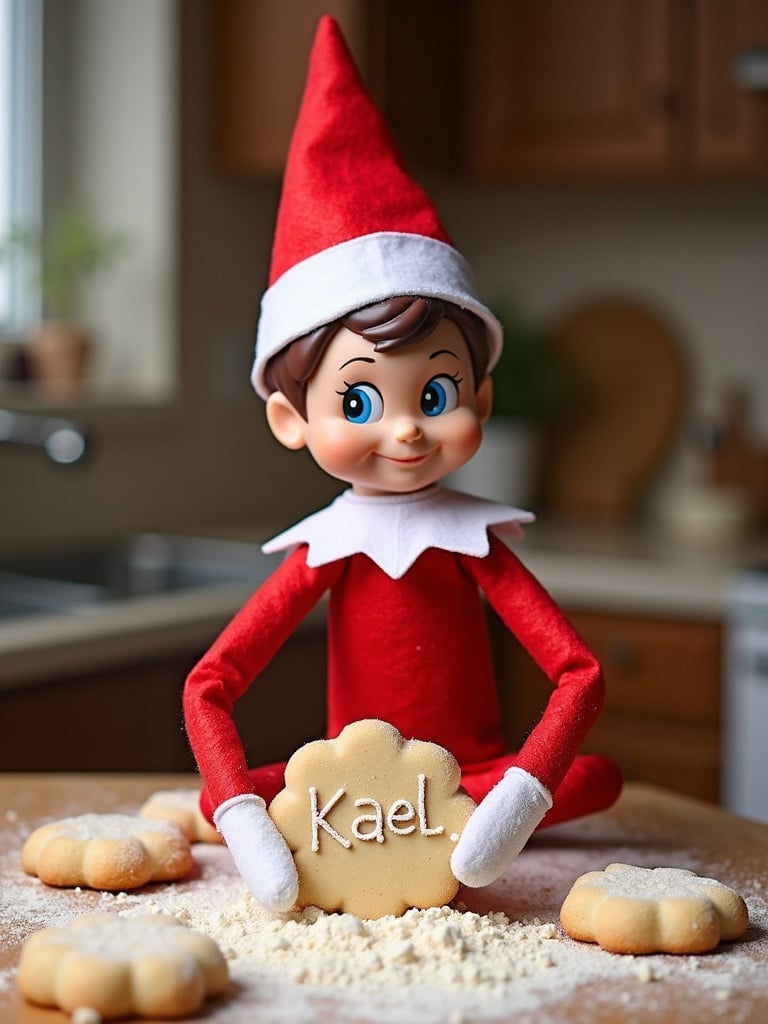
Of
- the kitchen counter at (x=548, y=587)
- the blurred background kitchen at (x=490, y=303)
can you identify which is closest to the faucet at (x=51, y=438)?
the blurred background kitchen at (x=490, y=303)

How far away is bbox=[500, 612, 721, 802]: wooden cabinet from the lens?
232 centimetres

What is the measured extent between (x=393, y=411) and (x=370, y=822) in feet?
0.93

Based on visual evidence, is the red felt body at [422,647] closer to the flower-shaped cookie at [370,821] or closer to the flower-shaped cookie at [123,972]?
the flower-shaped cookie at [370,821]

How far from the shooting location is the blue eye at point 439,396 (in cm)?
103

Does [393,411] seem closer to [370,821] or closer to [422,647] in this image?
[422,647]

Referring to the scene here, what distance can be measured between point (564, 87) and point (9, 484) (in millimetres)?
1323

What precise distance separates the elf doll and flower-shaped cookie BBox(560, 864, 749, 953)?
0.07 meters

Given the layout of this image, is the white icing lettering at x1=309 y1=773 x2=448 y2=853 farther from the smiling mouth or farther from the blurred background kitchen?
the blurred background kitchen

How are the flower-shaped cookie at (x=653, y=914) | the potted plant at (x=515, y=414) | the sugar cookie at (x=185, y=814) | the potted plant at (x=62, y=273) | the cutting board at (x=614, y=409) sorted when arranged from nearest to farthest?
the flower-shaped cookie at (x=653, y=914) < the sugar cookie at (x=185, y=814) < the potted plant at (x=62, y=273) < the potted plant at (x=515, y=414) < the cutting board at (x=614, y=409)

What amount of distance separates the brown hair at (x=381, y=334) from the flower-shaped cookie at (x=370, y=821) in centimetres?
26

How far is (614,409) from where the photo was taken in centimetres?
315

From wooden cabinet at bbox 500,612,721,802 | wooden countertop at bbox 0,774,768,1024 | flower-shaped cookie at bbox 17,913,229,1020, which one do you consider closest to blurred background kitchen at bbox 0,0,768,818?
wooden cabinet at bbox 500,612,721,802

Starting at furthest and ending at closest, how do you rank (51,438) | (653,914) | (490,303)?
1. (490,303)
2. (51,438)
3. (653,914)

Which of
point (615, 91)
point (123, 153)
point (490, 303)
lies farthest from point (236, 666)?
point (490, 303)
